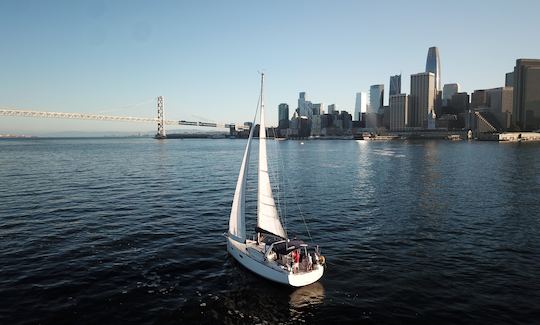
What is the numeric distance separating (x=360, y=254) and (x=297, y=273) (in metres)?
8.49

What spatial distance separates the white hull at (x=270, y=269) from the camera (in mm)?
23312

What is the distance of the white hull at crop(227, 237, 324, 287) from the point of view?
23312 mm

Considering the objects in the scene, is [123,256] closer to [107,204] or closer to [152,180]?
[107,204]

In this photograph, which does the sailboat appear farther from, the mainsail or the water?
the water

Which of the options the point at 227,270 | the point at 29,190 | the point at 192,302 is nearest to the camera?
the point at 192,302

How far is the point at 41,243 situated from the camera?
32.2 m

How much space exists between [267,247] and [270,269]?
2081mm

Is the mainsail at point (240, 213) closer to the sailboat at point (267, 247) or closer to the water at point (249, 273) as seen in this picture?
the sailboat at point (267, 247)

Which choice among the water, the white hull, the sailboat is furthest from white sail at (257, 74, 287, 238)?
the water

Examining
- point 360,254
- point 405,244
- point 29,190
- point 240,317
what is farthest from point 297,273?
point 29,190

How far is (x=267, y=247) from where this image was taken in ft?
85.7

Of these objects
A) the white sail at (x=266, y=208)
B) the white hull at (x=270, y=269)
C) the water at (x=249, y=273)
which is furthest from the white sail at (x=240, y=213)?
the water at (x=249, y=273)

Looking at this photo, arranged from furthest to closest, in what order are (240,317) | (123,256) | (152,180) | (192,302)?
1. (152,180)
2. (123,256)
3. (192,302)
4. (240,317)

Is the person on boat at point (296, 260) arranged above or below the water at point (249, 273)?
above
